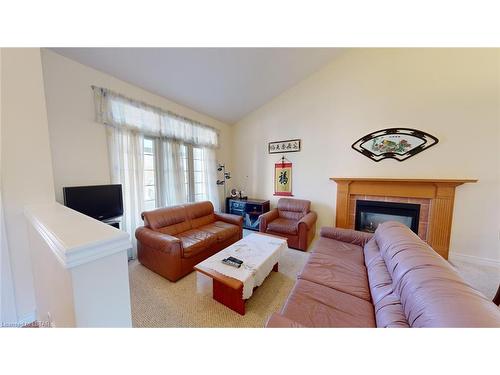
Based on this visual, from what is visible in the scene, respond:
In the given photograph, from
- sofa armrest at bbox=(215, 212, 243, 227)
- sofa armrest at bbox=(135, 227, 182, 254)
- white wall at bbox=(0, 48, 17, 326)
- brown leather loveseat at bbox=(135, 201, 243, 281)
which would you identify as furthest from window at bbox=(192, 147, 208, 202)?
white wall at bbox=(0, 48, 17, 326)

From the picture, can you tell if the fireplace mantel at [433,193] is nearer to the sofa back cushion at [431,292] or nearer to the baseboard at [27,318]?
the sofa back cushion at [431,292]

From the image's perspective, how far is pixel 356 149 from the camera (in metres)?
3.14

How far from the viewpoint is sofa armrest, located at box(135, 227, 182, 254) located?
2049 millimetres

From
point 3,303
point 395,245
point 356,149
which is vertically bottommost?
point 3,303

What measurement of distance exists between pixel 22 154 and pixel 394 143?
4.43 metres

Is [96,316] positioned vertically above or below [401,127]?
below

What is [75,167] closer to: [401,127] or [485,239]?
[401,127]

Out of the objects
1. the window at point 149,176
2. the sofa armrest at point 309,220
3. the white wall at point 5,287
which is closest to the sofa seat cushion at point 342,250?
the sofa armrest at point 309,220

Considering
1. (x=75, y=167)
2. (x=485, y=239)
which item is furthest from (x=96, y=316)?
(x=485, y=239)

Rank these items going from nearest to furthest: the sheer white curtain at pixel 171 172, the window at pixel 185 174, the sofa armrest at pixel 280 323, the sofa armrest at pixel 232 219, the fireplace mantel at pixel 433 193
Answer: the sofa armrest at pixel 280 323 → the fireplace mantel at pixel 433 193 → the window at pixel 185 174 → the sheer white curtain at pixel 171 172 → the sofa armrest at pixel 232 219

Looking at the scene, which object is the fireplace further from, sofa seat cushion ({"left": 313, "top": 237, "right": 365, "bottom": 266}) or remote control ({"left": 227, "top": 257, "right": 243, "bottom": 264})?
remote control ({"left": 227, "top": 257, "right": 243, "bottom": 264})

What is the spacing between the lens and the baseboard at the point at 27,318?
1.42 metres

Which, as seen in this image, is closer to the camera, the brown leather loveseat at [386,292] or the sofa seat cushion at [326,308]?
the brown leather loveseat at [386,292]
